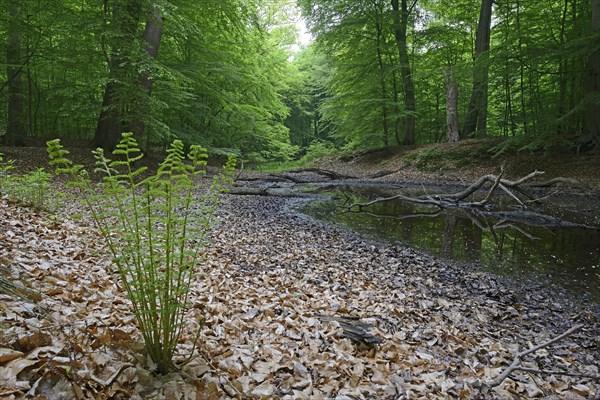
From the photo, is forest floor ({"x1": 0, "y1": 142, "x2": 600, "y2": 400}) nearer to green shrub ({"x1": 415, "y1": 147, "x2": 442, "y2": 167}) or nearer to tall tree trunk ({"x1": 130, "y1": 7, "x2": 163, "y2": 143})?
tall tree trunk ({"x1": 130, "y1": 7, "x2": 163, "y2": 143})

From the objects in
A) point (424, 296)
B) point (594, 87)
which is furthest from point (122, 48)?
point (594, 87)

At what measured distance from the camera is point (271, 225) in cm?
758

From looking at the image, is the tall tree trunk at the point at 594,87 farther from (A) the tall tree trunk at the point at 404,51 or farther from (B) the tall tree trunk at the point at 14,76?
(B) the tall tree trunk at the point at 14,76

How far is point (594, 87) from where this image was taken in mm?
11047

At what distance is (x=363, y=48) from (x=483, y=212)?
1466 centimetres

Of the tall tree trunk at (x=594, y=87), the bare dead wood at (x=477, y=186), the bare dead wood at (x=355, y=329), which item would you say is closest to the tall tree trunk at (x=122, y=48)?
the bare dead wood at (x=355, y=329)

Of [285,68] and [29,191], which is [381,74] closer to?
[285,68]

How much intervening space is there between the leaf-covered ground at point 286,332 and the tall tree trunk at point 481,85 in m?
11.2

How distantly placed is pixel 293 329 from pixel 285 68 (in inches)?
1049

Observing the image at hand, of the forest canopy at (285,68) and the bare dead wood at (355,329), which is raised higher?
the forest canopy at (285,68)

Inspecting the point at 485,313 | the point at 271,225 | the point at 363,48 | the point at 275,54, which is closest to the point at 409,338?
the point at 485,313

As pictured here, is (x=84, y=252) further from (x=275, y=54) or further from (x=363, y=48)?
(x=275, y=54)

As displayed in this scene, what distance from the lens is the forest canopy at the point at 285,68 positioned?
32.7 feet

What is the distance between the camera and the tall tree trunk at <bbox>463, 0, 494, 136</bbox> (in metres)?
14.4
